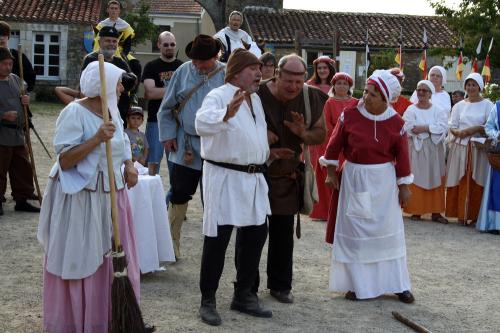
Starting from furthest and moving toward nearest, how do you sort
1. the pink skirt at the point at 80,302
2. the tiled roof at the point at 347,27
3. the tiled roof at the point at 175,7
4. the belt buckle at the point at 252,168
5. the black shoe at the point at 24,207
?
the tiled roof at the point at 175,7
the tiled roof at the point at 347,27
the black shoe at the point at 24,207
the belt buckle at the point at 252,168
the pink skirt at the point at 80,302

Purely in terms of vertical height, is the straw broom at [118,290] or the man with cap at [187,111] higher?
the man with cap at [187,111]

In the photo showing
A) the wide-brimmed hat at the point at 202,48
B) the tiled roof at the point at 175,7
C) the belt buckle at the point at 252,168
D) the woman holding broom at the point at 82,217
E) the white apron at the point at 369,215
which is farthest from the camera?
the tiled roof at the point at 175,7

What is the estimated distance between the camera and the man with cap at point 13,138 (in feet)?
32.7

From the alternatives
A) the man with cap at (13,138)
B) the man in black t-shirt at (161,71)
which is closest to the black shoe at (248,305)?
the man in black t-shirt at (161,71)

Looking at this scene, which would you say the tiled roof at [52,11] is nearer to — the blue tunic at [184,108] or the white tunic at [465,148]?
the white tunic at [465,148]

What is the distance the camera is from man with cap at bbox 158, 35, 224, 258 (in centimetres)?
725

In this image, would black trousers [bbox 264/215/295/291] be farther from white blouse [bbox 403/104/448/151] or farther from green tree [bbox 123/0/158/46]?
green tree [bbox 123/0/158/46]

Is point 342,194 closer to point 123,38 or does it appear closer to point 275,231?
point 275,231

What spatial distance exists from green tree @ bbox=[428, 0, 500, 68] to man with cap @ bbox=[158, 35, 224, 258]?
19.3 meters

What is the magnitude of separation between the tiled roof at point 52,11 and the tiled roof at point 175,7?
1641 cm

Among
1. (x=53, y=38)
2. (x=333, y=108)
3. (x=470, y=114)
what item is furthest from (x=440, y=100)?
(x=53, y=38)

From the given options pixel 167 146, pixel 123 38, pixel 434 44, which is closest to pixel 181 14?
pixel 434 44

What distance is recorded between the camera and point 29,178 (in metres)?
10.5

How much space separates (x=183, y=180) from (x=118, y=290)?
89.7 inches
